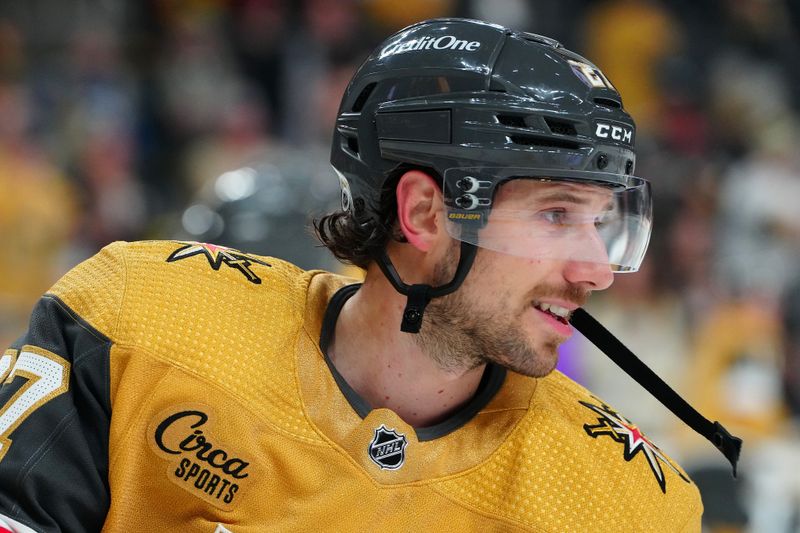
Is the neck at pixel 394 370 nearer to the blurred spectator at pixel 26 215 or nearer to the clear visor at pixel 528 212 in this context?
the clear visor at pixel 528 212

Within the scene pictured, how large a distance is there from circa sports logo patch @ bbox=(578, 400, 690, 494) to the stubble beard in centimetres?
19

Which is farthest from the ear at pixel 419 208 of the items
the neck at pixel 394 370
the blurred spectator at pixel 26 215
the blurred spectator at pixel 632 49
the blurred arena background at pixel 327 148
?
the blurred spectator at pixel 632 49

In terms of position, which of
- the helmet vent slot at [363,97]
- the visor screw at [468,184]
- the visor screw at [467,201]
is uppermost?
the helmet vent slot at [363,97]

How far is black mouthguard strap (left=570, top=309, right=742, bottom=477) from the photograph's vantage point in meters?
2.27

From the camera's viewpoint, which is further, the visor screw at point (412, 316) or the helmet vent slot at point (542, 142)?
the visor screw at point (412, 316)

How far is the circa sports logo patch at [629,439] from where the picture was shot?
89.0 inches

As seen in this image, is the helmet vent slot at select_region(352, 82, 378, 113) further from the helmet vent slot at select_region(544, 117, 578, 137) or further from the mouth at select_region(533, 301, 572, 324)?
the mouth at select_region(533, 301, 572, 324)

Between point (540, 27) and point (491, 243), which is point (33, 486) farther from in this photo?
point (540, 27)

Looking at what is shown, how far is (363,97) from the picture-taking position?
2.29 meters

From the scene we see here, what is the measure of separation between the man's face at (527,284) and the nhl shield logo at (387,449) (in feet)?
0.72

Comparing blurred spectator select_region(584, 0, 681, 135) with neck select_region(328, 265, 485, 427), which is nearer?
neck select_region(328, 265, 485, 427)

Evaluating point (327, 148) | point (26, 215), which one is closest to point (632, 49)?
point (327, 148)

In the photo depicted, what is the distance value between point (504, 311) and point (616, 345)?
292mm

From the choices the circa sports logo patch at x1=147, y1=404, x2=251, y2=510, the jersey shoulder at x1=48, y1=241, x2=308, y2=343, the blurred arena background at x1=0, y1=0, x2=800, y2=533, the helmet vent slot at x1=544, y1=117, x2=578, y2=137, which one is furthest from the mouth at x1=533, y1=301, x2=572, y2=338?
the blurred arena background at x1=0, y1=0, x2=800, y2=533
